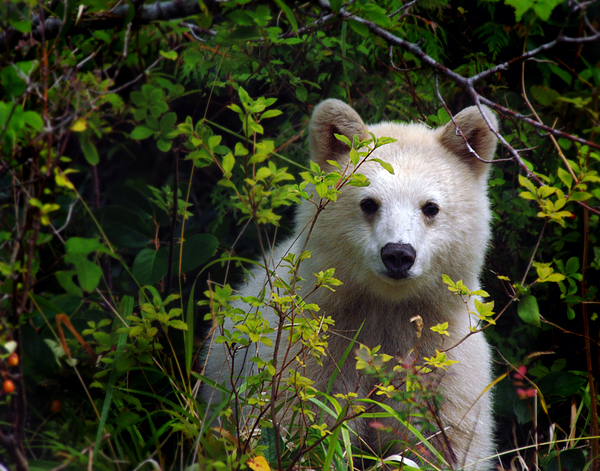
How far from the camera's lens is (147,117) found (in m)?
2.50

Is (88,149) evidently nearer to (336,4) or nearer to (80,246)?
(80,246)

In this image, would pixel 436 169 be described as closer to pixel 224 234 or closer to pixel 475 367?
pixel 475 367

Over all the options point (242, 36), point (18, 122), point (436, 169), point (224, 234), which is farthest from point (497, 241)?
point (18, 122)

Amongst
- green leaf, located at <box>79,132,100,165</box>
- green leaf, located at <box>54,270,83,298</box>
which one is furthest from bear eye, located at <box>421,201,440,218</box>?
green leaf, located at <box>54,270,83,298</box>

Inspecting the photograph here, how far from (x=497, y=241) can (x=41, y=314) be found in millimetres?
3274

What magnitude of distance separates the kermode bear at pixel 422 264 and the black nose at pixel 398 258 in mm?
99

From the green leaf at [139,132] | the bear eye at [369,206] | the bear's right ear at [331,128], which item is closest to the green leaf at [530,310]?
the bear eye at [369,206]

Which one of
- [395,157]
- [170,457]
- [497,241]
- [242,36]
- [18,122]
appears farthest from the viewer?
[497,241]

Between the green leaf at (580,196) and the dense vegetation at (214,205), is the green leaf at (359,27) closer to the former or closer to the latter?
the dense vegetation at (214,205)

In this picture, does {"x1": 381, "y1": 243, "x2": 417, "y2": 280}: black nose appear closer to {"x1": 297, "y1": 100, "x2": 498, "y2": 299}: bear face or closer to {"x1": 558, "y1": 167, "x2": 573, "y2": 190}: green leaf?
{"x1": 297, "y1": 100, "x2": 498, "y2": 299}: bear face

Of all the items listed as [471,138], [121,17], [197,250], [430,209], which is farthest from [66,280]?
[471,138]

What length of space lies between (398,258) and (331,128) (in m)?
1.02

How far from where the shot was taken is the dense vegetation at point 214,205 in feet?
7.28

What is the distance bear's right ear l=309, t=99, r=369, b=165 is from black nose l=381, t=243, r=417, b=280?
86cm
